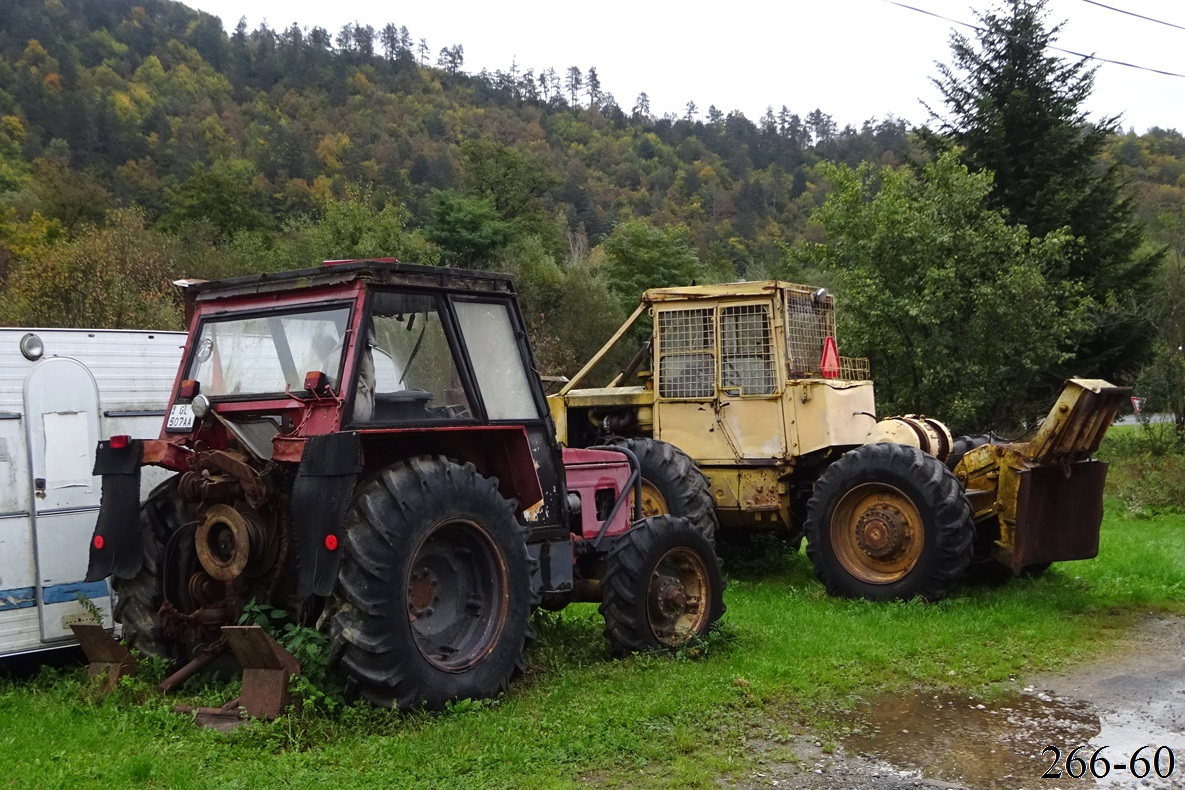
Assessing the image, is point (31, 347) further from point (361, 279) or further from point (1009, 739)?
point (1009, 739)

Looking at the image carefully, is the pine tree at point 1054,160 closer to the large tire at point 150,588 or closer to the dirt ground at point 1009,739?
the dirt ground at point 1009,739

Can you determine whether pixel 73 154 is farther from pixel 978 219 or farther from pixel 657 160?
pixel 978 219

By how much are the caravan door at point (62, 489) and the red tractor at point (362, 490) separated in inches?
34.4

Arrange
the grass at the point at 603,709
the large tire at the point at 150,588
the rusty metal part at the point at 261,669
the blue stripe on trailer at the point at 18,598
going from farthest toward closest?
the blue stripe on trailer at the point at 18,598 < the large tire at the point at 150,588 < the rusty metal part at the point at 261,669 < the grass at the point at 603,709

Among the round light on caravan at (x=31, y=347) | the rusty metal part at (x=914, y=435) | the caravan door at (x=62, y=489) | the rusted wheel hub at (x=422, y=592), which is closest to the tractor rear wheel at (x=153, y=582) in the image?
the caravan door at (x=62, y=489)

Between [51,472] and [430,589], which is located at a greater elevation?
[51,472]

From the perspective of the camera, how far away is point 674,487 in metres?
10.1

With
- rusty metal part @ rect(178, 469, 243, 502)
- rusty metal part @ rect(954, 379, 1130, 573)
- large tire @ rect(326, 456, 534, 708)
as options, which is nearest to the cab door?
rusty metal part @ rect(954, 379, 1130, 573)

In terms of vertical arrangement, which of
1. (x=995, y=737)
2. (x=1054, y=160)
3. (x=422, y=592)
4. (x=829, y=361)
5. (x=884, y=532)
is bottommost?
(x=995, y=737)

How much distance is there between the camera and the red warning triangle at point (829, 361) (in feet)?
36.0

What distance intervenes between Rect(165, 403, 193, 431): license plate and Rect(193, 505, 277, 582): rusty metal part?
73cm

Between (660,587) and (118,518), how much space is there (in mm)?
3412

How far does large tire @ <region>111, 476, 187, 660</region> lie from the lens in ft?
20.9

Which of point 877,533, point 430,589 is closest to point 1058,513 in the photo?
point 877,533
